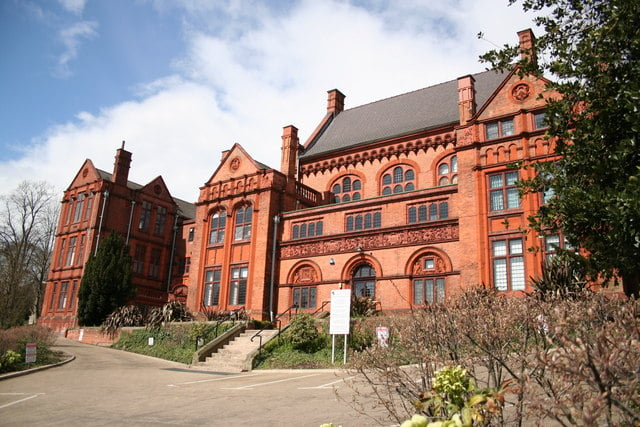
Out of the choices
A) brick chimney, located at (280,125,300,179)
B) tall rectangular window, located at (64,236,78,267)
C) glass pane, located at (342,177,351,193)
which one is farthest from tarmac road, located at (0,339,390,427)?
tall rectangular window, located at (64,236,78,267)

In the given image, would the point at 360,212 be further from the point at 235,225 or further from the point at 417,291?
the point at 235,225

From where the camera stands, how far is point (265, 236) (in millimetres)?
31219

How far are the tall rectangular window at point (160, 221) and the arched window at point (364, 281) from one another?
22329 mm

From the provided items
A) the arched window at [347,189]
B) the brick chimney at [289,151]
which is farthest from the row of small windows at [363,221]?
the brick chimney at [289,151]

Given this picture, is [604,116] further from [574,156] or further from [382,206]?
[382,206]

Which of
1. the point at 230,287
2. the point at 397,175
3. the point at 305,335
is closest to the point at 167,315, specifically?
the point at 230,287

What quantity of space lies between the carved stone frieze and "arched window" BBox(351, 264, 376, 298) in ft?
3.81

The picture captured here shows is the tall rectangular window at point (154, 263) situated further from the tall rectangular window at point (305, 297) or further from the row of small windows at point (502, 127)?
the row of small windows at point (502, 127)

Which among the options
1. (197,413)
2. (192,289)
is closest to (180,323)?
(192,289)

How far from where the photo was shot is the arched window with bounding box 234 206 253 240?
32.9 metres

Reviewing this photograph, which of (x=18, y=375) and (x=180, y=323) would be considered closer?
(x=18, y=375)

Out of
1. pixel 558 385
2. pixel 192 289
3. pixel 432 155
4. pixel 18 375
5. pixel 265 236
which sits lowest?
pixel 18 375

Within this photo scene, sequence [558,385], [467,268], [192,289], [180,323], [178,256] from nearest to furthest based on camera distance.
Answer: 1. [558,385]
2. [467,268]
3. [180,323]
4. [192,289]
5. [178,256]

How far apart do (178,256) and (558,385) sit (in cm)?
4236
